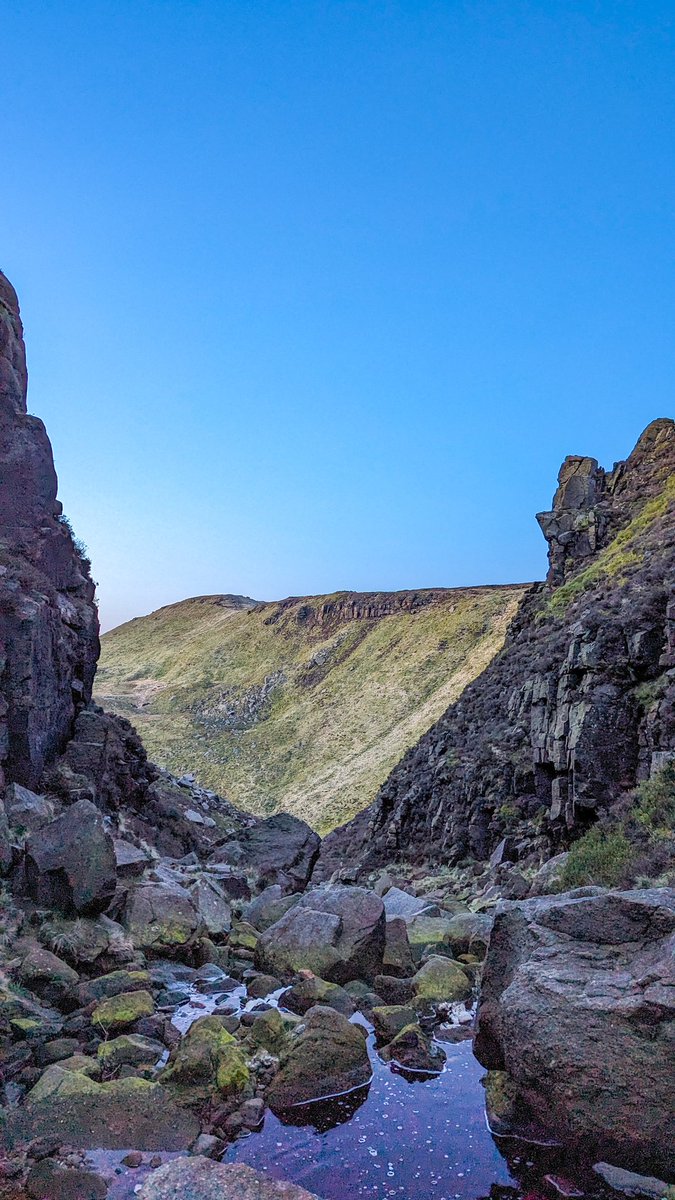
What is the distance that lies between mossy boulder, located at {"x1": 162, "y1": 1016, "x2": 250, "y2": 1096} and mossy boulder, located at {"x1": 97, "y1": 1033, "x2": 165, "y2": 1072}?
1.34 feet

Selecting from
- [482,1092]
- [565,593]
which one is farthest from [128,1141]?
[565,593]

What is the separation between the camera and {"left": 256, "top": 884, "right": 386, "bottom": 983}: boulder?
41.5 feet

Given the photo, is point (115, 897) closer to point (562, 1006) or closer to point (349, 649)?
point (562, 1006)

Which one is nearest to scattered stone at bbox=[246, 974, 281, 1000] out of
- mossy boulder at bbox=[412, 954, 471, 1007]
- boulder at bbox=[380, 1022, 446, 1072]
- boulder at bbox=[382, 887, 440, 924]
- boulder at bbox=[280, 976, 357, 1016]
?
boulder at bbox=[280, 976, 357, 1016]

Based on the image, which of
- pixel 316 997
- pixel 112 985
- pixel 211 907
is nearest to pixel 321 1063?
pixel 316 997

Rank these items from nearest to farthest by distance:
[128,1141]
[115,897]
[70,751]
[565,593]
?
[128,1141], [115,897], [70,751], [565,593]

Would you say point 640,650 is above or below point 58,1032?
above

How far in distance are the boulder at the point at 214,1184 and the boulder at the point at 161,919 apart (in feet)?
24.1

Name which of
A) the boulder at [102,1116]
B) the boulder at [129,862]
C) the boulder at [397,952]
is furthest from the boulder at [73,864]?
the boulder at [397,952]

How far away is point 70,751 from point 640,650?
595 inches

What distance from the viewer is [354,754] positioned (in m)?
60.8

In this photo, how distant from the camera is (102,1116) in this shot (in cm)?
768

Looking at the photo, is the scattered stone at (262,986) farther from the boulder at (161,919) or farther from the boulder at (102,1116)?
the boulder at (102,1116)

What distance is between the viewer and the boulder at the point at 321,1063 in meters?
8.60
